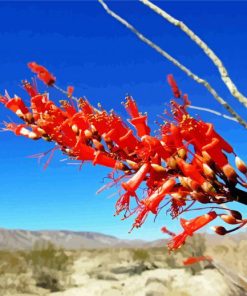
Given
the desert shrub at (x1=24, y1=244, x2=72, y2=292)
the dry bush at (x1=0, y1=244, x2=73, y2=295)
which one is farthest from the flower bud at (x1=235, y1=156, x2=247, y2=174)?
the desert shrub at (x1=24, y1=244, x2=72, y2=292)

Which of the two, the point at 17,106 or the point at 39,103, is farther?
the point at 17,106

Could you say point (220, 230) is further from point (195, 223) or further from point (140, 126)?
point (140, 126)

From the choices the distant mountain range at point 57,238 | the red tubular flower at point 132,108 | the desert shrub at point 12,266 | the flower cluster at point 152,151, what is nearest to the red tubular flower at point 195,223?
the flower cluster at point 152,151

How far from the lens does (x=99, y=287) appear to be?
1845cm

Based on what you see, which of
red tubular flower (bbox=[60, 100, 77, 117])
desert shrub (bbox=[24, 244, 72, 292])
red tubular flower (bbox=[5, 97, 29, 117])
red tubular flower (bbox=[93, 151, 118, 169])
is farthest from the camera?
desert shrub (bbox=[24, 244, 72, 292])

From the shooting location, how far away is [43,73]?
1.68 m

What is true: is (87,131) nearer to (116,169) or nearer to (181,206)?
(116,169)

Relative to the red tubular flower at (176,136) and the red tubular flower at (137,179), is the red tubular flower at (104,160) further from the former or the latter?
the red tubular flower at (176,136)

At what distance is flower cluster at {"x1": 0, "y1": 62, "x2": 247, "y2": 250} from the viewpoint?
127 cm

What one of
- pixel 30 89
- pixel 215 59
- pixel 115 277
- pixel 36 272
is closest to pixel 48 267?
pixel 36 272

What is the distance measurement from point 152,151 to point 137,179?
0.28ft

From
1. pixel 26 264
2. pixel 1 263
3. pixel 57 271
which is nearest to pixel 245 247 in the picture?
pixel 57 271

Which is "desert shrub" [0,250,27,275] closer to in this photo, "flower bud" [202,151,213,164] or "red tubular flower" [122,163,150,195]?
"red tubular flower" [122,163,150,195]

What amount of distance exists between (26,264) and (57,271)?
245 cm
